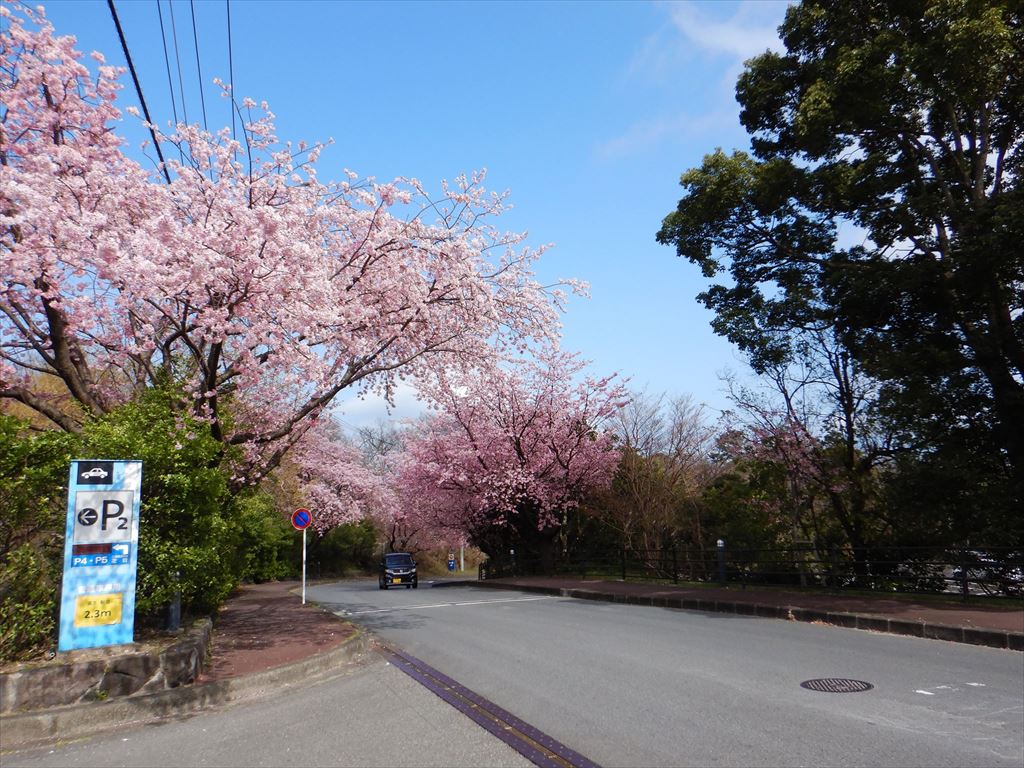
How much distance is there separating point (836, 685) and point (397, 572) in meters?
24.7

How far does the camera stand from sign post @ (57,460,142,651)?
7.01 meters

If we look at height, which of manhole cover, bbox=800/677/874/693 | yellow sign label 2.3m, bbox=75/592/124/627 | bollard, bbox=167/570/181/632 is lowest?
manhole cover, bbox=800/677/874/693

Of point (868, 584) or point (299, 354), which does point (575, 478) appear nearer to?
point (868, 584)

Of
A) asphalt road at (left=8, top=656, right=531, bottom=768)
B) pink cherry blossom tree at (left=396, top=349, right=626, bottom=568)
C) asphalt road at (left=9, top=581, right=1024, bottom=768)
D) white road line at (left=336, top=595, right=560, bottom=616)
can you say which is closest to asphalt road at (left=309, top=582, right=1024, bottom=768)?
asphalt road at (left=9, top=581, right=1024, bottom=768)

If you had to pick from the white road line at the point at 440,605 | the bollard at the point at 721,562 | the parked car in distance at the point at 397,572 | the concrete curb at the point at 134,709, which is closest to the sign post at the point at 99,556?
the concrete curb at the point at 134,709

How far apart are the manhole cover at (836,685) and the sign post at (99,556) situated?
24.1 feet

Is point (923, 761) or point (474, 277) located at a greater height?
point (474, 277)

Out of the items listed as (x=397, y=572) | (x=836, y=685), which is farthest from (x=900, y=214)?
(x=397, y=572)

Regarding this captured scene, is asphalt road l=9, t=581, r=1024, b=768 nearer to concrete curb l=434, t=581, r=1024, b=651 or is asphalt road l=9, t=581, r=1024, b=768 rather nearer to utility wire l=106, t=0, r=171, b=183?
concrete curb l=434, t=581, r=1024, b=651

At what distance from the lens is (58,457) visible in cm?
734

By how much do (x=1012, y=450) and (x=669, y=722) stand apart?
12360 millimetres

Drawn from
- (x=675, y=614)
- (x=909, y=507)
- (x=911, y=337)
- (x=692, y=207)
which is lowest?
(x=675, y=614)

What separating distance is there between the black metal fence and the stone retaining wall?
13.0m

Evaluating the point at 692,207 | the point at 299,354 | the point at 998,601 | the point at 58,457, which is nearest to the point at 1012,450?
the point at 998,601
